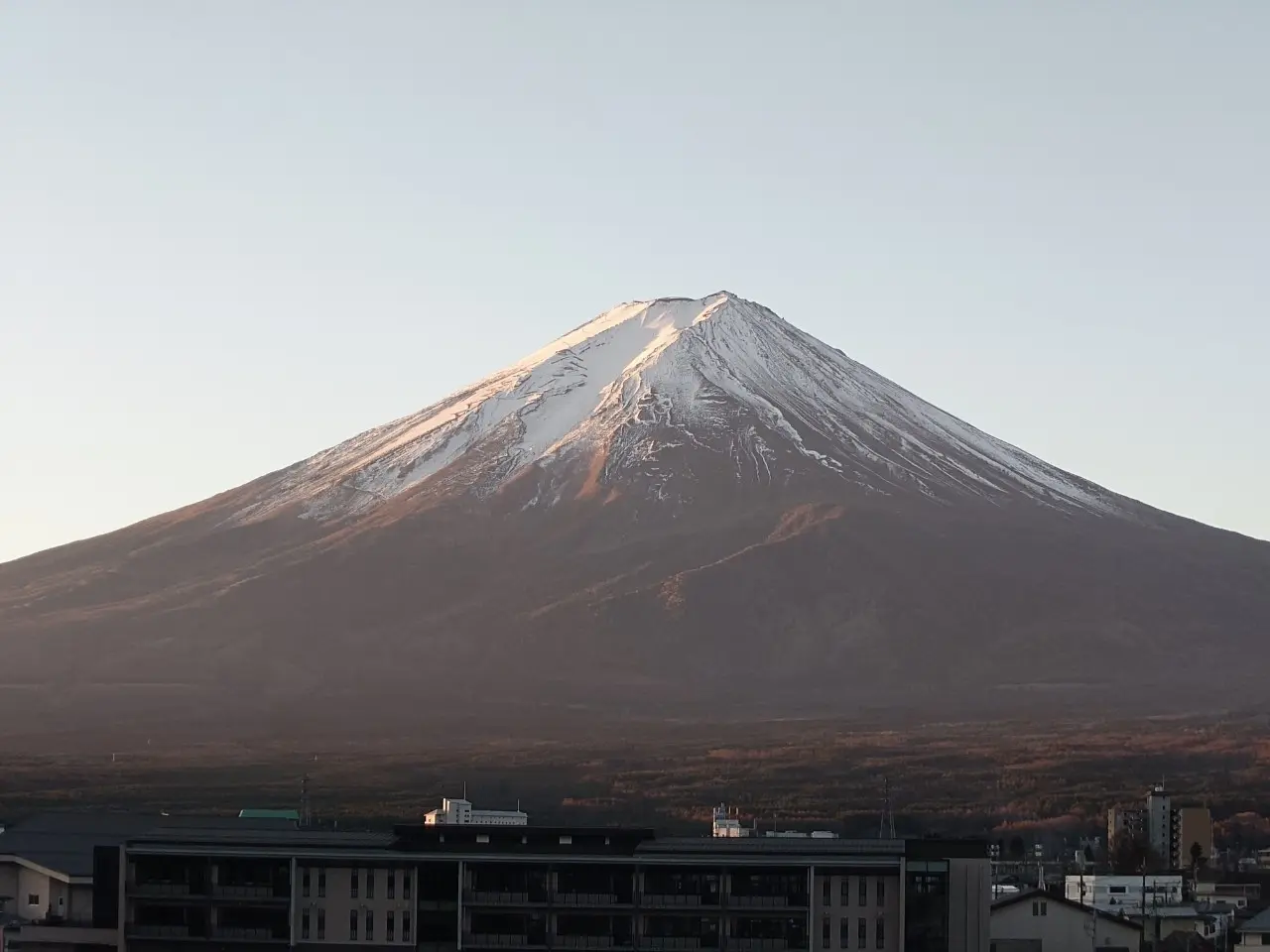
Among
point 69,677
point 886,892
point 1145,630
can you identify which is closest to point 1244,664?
point 1145,630

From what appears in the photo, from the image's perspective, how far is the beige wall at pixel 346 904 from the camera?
4659 cm

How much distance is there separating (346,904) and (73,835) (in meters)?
9.02

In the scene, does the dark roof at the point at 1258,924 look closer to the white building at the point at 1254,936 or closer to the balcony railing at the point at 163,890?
the white building at the point at 1254,936

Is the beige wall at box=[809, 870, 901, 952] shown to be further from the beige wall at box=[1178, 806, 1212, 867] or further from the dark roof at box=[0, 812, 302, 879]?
the beige wall at box=[1178, 806, 1212, 867]

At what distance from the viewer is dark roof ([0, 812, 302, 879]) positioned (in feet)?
166

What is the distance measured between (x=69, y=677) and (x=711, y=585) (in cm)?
4220

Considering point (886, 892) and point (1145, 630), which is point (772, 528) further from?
point (886, 892)

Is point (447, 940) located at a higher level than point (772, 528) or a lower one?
lower

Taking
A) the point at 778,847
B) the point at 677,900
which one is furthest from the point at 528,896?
the point at 778,847

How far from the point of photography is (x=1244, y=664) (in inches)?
7269

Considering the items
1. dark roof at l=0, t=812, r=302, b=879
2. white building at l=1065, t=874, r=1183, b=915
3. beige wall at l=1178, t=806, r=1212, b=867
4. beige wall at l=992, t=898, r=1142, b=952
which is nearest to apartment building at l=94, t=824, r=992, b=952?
dark roof at l=0, t=812, r=302, b=879

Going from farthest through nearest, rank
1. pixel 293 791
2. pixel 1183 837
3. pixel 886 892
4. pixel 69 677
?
pixel 69 677 < pixel 293 791 < pixel 1183 837 < pixel 886 892

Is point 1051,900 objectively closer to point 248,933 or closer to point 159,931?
point 248,933

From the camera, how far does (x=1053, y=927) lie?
169 ft
